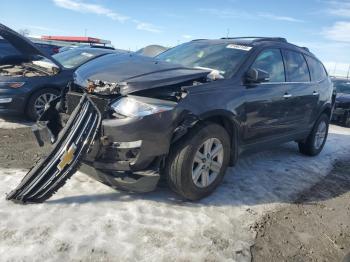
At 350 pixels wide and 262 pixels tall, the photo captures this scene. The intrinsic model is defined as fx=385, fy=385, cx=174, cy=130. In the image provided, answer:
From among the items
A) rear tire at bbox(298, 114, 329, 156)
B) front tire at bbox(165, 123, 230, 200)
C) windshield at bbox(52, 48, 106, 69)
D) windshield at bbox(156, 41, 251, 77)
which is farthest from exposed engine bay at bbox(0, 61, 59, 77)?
rear tire at bbox(298, 114, 329, 156)

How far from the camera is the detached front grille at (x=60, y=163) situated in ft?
11.9

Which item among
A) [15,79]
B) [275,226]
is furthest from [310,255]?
[15,79]

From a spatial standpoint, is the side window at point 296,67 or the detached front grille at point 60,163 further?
the side window at point 296,67

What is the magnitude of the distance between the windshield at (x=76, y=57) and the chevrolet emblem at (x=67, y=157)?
186 inches

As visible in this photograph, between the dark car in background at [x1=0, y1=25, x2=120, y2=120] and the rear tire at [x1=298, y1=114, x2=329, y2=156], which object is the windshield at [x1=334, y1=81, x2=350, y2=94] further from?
the dark car in background at [x1=0, y1=25, x2=120, y2=120]

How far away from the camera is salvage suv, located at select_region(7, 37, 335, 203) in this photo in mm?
3645

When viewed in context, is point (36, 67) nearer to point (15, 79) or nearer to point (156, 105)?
point (15, 79)

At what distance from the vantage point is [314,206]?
15.0 feet

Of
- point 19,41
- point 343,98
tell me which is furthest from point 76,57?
point 343,98

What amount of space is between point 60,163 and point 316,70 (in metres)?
4.73

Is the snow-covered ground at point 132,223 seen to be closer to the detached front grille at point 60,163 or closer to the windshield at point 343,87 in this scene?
the detached front grille at point 60,163

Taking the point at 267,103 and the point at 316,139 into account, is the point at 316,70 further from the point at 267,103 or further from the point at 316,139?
the point at 267,103

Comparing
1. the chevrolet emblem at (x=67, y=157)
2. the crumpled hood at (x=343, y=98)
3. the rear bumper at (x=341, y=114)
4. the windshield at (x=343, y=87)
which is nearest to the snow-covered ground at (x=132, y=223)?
the chevrolet emblem at (x=67, y=157)

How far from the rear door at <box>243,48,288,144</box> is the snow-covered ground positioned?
0.72 meters
